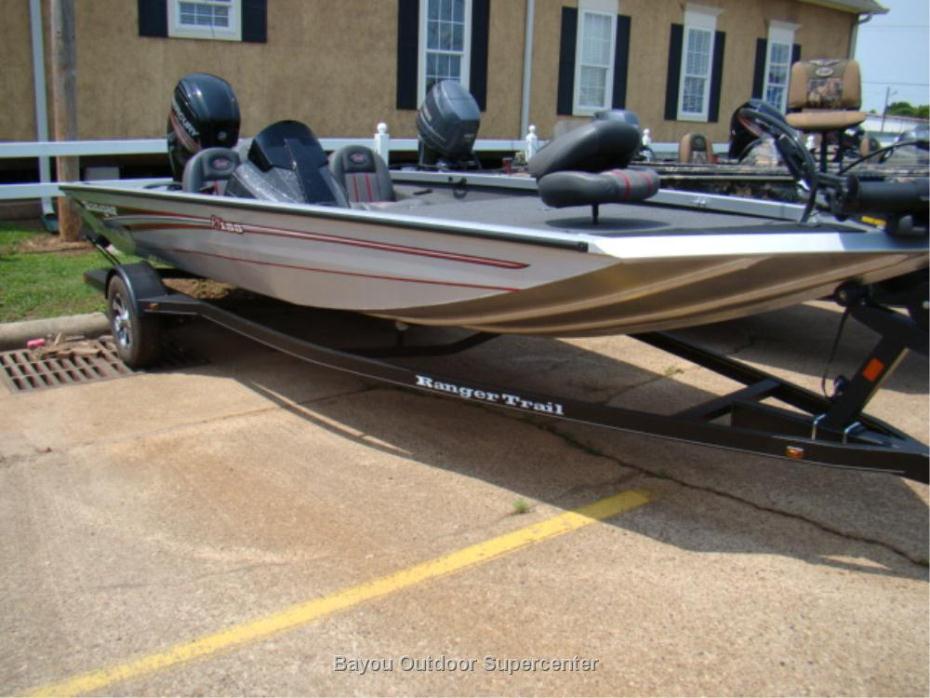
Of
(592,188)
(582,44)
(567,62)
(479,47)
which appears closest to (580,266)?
(592,188)

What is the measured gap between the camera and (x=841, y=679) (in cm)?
262

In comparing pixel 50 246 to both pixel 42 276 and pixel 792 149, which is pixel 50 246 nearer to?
pixel 42 276

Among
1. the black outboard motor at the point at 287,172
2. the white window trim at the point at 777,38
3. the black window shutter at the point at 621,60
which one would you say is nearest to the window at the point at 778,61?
the white window trim at the point at 777,38

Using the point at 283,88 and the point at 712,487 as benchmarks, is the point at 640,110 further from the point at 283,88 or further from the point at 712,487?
the point at 712,487

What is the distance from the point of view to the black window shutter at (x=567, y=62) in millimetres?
14039

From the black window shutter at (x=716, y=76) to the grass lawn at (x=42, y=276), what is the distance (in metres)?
12.3

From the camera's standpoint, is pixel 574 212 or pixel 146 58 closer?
pixel 574 212

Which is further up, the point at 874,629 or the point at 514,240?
the point at 514,240

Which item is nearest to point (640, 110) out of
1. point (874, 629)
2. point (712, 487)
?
point (712, 487)

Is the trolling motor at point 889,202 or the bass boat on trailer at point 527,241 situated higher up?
the trolling motor at point 889,202

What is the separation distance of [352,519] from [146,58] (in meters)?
8.24

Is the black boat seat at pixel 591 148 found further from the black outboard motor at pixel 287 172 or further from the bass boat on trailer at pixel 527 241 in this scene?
the black outboard motor at pixel 287 172

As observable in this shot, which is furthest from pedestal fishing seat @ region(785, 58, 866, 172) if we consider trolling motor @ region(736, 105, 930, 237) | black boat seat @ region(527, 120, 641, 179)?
trolling motor @ region(736, 105, 930, 237)

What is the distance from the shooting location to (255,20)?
1081cm
